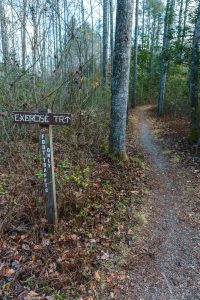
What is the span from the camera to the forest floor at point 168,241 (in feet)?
9.43

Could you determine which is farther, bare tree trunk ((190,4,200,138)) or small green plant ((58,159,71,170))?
bare tree trunk ((190,4,200,138))

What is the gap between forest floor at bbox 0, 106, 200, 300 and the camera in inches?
111

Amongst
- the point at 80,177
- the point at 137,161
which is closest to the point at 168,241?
the point at 80,177

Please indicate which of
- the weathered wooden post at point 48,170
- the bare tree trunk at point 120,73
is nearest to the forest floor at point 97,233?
the weathered wooden post at point 48,170

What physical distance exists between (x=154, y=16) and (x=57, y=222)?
90.9ft

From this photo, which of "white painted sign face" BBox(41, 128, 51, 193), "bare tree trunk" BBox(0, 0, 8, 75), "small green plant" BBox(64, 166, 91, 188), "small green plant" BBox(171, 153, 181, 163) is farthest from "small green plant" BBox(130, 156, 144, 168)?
"bare tree trunk" BBox(0, 0, 8, 75)

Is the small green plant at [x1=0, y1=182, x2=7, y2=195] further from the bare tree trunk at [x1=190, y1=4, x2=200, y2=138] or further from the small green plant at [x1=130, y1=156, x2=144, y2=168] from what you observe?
the bare tree trunk at [x1=190, y1=4, x2=200, y2=138]

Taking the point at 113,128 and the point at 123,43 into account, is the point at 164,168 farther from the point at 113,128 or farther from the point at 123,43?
the point at 123,43

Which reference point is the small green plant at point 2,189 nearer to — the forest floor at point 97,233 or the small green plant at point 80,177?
the forest floor at point 97,233

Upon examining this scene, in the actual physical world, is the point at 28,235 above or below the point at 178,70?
below

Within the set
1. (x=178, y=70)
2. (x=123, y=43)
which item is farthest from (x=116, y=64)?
(x=178, y=70)

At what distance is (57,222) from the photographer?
3.62m

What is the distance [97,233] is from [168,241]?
44.2 inches

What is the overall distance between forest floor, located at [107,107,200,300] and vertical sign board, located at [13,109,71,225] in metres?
1.37
